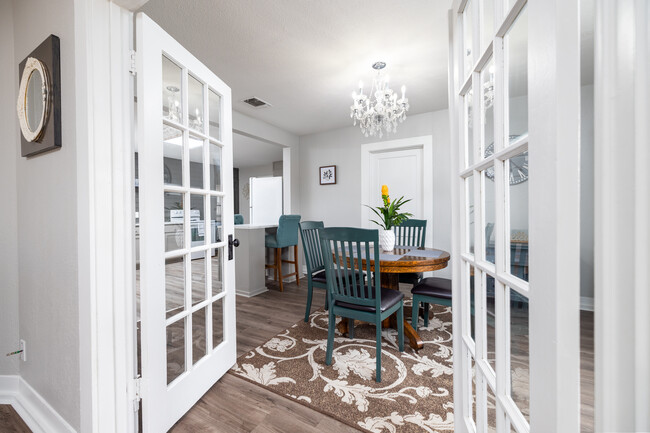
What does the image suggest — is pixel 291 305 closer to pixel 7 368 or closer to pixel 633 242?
pixel 7 368

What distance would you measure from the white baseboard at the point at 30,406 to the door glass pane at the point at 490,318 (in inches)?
66.7

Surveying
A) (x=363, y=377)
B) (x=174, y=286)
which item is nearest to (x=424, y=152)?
(x=363, y=377)

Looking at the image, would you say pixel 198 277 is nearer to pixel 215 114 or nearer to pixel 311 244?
pixel 215 114

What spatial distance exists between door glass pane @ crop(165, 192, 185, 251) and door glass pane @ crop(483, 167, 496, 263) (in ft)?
4.47

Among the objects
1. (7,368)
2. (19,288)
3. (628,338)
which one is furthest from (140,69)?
(7,368)

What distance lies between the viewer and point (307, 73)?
A: 258 centimetres

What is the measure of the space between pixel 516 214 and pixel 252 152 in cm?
608

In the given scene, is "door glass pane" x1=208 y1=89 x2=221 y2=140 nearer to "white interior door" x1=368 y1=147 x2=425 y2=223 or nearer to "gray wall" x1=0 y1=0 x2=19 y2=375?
"gray wall" x1=0 y1=0 x2=19 y2=375

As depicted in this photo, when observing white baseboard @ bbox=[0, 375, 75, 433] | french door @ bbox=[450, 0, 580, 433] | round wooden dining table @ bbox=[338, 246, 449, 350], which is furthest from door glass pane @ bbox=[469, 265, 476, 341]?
white baseboard @ bbox=[0, 375, 75, 433]

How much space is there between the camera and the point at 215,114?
5.62 feet

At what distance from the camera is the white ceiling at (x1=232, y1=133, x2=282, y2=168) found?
17.1 feet

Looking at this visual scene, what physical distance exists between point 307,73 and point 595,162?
8.57 ft

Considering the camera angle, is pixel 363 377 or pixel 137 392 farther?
pixel 363 377

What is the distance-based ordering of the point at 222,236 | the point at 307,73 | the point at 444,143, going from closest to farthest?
the point at 222,236
the point at 307,73
the point at 444,143
